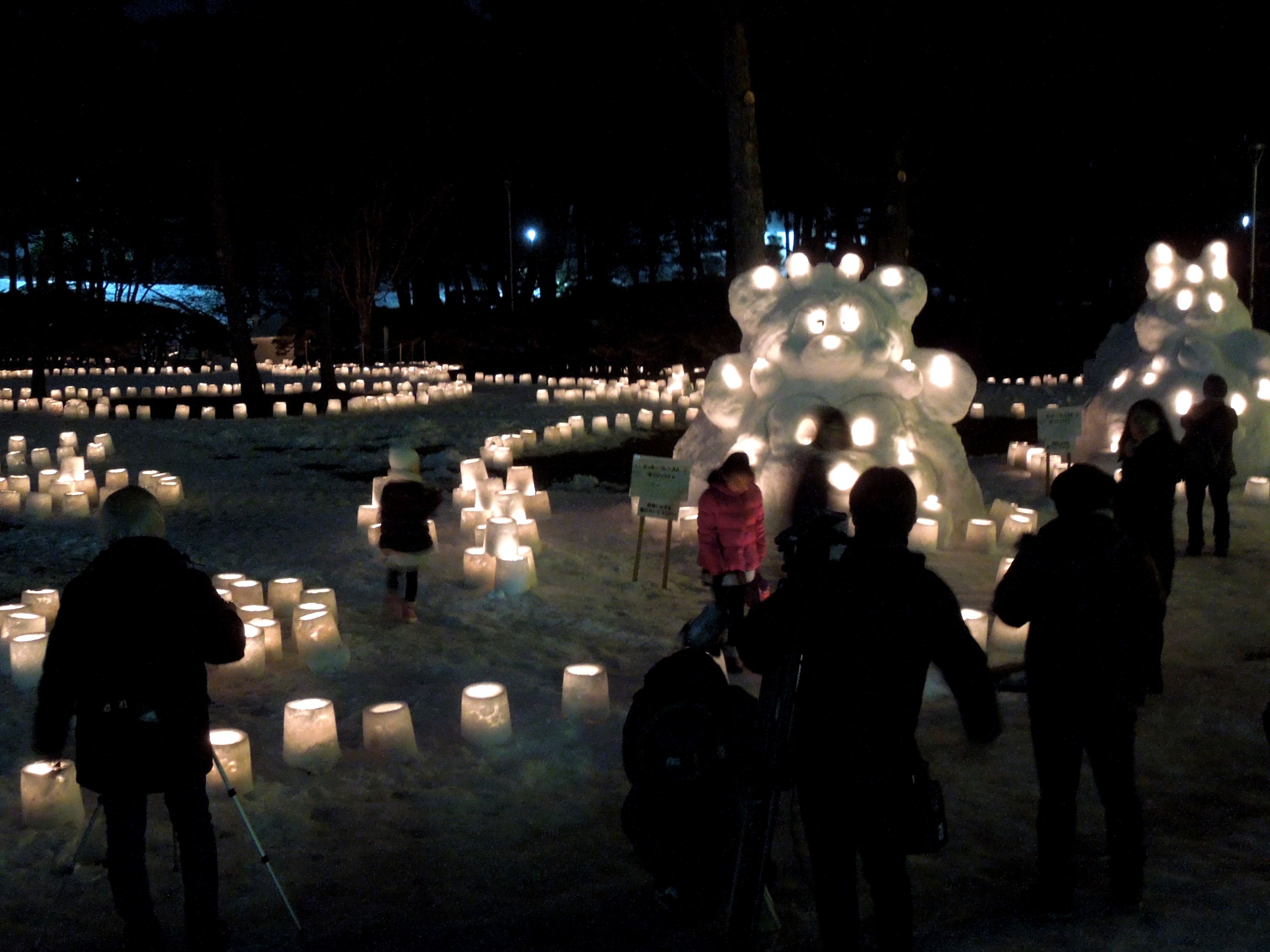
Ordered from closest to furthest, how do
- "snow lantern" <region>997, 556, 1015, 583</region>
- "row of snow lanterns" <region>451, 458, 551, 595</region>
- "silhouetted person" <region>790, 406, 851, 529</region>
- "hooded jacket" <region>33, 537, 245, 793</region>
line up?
"hooded jacket" <region>33, 537, 245, 793</region> < "silhouetted person" <region>790, 406, 851, 529</region> < "snow lantern" <region>997, 556, 1015, 583</region> < "row of snow lanterns" <region>451, 458, 551, 595</region>

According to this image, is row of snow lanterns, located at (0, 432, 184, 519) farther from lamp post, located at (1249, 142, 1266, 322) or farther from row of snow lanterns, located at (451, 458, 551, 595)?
lamp post, located at (1249, 142, 1266, 322)

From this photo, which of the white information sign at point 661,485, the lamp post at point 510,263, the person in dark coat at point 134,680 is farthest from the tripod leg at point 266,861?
the lamp post at point 510,263

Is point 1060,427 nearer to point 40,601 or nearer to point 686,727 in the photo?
point 686,727

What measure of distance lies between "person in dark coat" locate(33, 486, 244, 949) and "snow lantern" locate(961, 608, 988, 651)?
4.34 meters

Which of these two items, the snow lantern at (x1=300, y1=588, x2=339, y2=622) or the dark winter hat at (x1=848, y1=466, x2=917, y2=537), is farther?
the snow lantern at (x1=300, y1=588, x2=339, y2=622)

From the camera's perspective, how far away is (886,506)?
2850 mm

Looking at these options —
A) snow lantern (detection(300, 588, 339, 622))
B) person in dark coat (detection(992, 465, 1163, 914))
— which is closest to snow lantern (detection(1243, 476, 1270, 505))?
person in dark coat (detection(992, 465, 1163, 914))

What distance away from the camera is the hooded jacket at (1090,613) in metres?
3.42

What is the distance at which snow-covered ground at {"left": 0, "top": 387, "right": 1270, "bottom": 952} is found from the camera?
3537mm

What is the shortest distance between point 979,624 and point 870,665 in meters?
3.77

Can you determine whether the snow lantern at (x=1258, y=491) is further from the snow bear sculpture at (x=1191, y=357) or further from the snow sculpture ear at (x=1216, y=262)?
the snow sculpture ear at (x=1216, y=262)

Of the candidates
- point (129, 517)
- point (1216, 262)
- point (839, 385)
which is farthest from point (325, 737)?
point (1216, 262)

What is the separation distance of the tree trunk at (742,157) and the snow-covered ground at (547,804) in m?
6.67

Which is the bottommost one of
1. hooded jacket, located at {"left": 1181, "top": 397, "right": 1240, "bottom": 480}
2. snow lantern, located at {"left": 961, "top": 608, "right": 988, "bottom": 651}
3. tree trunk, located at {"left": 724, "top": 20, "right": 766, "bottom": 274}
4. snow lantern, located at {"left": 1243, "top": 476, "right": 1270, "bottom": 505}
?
snow lantern, located at {"left": 961, "top": 608, "right": 988, "bottom": 651}
